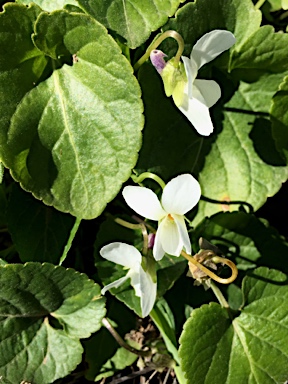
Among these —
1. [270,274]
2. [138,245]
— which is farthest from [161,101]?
[270,274]

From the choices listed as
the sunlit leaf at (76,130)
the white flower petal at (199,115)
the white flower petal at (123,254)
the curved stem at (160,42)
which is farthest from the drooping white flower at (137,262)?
the curved stem at (160,42)

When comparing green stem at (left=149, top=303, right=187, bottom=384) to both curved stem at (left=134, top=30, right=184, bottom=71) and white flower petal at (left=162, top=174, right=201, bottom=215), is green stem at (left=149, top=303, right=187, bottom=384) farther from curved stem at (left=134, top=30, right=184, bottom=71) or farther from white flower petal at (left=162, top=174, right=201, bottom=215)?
curved stem at (left=134, top=30, right=184, bottom=71)

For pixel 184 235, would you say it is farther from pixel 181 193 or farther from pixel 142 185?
pixel 142 185

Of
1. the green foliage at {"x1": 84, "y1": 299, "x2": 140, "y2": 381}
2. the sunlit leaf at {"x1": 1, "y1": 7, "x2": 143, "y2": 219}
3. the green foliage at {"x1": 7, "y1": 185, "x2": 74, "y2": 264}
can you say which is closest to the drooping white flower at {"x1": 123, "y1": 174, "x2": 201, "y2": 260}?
the sunlit leaf at {"x1": 1, "y1": 7, "x2": 143, "y2": 219}

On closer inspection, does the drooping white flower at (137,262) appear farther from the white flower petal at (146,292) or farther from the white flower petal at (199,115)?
the white flower petal at (199,115)

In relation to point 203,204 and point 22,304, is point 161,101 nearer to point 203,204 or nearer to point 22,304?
point 203,204

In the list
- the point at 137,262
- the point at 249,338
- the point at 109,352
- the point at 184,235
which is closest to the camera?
the point at 184,235

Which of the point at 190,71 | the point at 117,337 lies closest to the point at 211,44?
the point at 190,71
